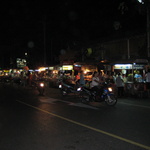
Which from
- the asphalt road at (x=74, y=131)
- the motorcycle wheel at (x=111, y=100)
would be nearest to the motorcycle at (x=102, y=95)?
the motorcycle wheel at (x=111, y=100)

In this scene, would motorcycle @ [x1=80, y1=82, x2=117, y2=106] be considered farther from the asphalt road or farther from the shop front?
the shop front

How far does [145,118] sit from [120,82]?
6548 mm

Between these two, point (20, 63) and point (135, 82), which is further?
point (20, 63)

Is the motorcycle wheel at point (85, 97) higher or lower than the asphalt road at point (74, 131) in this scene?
higher

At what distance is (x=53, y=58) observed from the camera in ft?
129

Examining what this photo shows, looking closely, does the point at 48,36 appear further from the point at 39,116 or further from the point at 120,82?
the point at 39,116

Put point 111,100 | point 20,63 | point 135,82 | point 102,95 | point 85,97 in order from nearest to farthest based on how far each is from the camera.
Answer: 1. point 111,100
2. point 102,95
3. point 85,97
4. point 135,82
5. point 20,63

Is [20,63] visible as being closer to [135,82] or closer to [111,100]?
[135,82]

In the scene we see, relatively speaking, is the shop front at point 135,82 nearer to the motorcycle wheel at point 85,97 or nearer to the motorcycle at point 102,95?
the motorcycle at point 102,95

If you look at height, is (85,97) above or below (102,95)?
below

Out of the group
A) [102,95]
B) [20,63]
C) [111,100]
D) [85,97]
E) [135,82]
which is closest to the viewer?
[111,100]

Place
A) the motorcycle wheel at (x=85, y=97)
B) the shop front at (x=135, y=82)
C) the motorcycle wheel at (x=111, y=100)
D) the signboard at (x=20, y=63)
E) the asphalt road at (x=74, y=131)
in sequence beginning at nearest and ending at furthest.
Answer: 1. the asphalt road at (x=74, y=131)
2. the motorcycle wheel at (x=111, y=100)
3. the motorcycle wheel at (x=85, y=97)
4. the shop front at (x=135, y=82)
5. the signboard at (x=20, y=63)

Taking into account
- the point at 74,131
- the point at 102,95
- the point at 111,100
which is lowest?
the point at 74,131

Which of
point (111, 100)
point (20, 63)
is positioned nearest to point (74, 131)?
point (111, 100)
